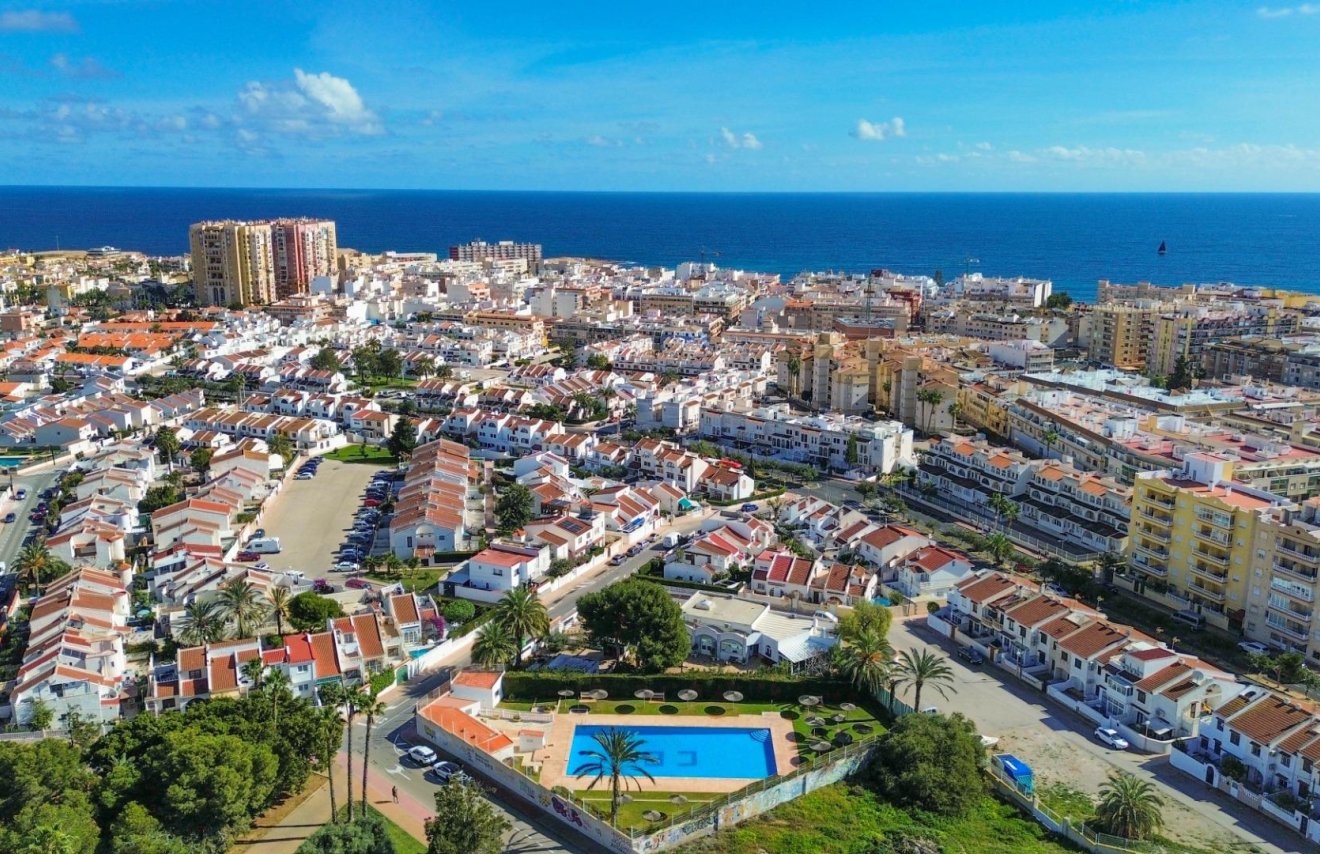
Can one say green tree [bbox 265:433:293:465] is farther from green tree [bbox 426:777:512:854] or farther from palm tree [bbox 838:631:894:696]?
green tree [bbox 426:777:512:854]

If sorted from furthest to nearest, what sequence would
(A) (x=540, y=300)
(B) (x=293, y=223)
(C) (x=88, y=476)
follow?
1. (B) (x=293, y=223)
2. (A) (x=540, y=300)
3. (C) (x=88, y=476)

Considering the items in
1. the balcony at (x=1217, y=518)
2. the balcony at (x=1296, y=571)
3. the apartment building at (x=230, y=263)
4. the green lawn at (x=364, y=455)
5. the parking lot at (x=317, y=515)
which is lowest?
the parking lot at (x=317, y=515)

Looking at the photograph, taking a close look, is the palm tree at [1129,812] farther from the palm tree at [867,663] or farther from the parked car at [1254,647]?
the parked car at [1254,647]

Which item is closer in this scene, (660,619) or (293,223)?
(660,619)

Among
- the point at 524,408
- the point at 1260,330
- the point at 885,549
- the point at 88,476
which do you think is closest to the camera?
the point at 885,549

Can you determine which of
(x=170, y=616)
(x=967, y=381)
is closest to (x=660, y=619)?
(x=170, y=616)

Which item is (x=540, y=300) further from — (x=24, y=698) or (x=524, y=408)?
(x=24, y=698)

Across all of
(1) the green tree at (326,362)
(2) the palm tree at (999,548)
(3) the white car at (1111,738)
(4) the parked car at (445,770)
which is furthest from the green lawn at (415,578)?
(1) the green tree at (326,362)
